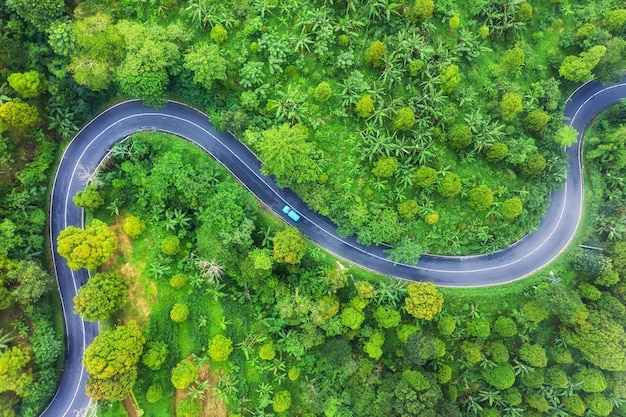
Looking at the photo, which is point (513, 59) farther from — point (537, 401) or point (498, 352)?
point (537, 401)

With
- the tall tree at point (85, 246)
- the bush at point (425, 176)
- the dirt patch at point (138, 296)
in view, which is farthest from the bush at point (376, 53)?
the dirt patch at point (138, 296)

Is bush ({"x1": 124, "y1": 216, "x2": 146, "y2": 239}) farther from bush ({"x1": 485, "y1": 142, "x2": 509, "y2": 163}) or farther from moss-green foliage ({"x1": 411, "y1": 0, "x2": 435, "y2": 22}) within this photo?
bush ({"x1": 485, "y1": 142, "x2": 509, "y2": 163})

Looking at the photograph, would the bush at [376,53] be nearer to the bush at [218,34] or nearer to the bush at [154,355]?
the bush at [218,34]

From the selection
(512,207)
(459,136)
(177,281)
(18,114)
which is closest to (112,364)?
(177,281)

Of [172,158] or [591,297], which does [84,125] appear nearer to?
[172,158]

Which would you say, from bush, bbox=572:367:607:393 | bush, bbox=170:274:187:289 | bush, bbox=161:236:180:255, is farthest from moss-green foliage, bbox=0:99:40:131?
bush, bbox=572:367:607:393

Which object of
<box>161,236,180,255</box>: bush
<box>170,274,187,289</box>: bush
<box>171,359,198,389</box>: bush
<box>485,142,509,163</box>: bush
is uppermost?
<box>485,142,509,163</box>: bush

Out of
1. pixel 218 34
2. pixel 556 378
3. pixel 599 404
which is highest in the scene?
pixel 218 34
